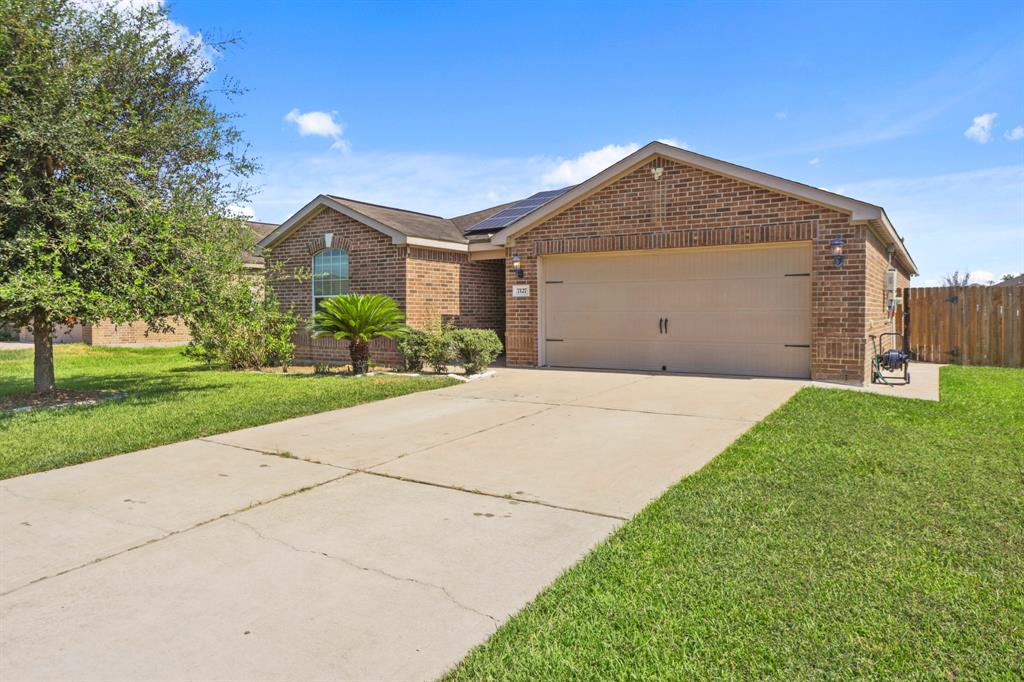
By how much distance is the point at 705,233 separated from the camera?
11.1 metres

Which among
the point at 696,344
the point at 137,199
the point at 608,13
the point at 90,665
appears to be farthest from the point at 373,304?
the point at 90,665

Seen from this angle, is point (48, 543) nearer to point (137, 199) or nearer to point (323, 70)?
point (137, 199)

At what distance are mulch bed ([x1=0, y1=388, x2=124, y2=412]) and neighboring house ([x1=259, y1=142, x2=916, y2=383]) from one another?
3.45m

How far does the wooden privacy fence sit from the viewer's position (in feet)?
44.9

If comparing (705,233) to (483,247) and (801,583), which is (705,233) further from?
(801,583)

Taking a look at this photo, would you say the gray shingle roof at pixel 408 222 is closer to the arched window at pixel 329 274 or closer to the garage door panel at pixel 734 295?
the arched window at pixel 329 274

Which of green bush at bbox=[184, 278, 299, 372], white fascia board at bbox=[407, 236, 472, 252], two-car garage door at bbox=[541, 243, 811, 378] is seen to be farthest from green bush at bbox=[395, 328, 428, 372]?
two-car garage door at bbox=[541, 243, 811, 378]

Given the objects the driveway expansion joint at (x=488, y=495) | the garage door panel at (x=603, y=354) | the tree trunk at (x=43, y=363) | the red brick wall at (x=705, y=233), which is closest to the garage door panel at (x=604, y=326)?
the garage door panel at (x=603, y=354)

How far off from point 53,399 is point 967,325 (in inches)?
706

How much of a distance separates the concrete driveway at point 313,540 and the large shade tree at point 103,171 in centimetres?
286

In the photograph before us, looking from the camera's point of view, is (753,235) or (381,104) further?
(381,104)

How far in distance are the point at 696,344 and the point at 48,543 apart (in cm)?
1019

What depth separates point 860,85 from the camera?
10.8 meters

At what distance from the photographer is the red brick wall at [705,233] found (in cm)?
1009
